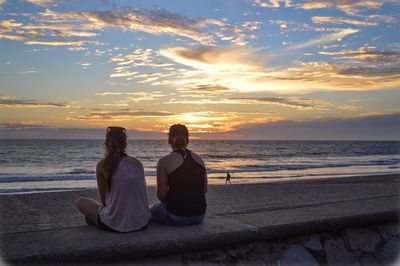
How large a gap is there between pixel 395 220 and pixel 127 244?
327 centimetres

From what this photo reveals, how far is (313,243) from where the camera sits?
15.1ft

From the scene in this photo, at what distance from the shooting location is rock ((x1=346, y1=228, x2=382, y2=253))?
4.85m

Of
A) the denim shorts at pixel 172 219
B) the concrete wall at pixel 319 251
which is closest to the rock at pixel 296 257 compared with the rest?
the concrete wall at pixel 319 251

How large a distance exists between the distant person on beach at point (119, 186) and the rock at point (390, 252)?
8.96 ft

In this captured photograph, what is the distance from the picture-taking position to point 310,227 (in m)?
4.53

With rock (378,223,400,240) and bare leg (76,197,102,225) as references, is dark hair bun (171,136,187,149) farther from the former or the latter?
rock (378,223,400,240)

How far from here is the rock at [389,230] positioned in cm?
507

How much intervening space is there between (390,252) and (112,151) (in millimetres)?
3380

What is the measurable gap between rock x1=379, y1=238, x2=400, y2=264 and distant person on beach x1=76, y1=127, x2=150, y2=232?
273 cm

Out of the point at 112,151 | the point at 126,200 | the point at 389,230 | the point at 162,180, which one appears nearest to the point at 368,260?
the point at 389,230

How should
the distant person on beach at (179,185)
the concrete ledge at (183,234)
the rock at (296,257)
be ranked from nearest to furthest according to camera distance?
the concrete ledge at (183,234) < the rock at (296,257) < the distant person on beach at (179,185)

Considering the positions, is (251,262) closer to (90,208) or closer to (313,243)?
(313,243)

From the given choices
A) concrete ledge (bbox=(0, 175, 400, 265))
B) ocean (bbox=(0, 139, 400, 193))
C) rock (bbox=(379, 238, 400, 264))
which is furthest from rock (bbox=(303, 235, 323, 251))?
ocean (bbox=(0, 139, 400, 193))

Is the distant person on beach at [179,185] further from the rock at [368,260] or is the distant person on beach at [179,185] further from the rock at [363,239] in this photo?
the rock at [368,260]
